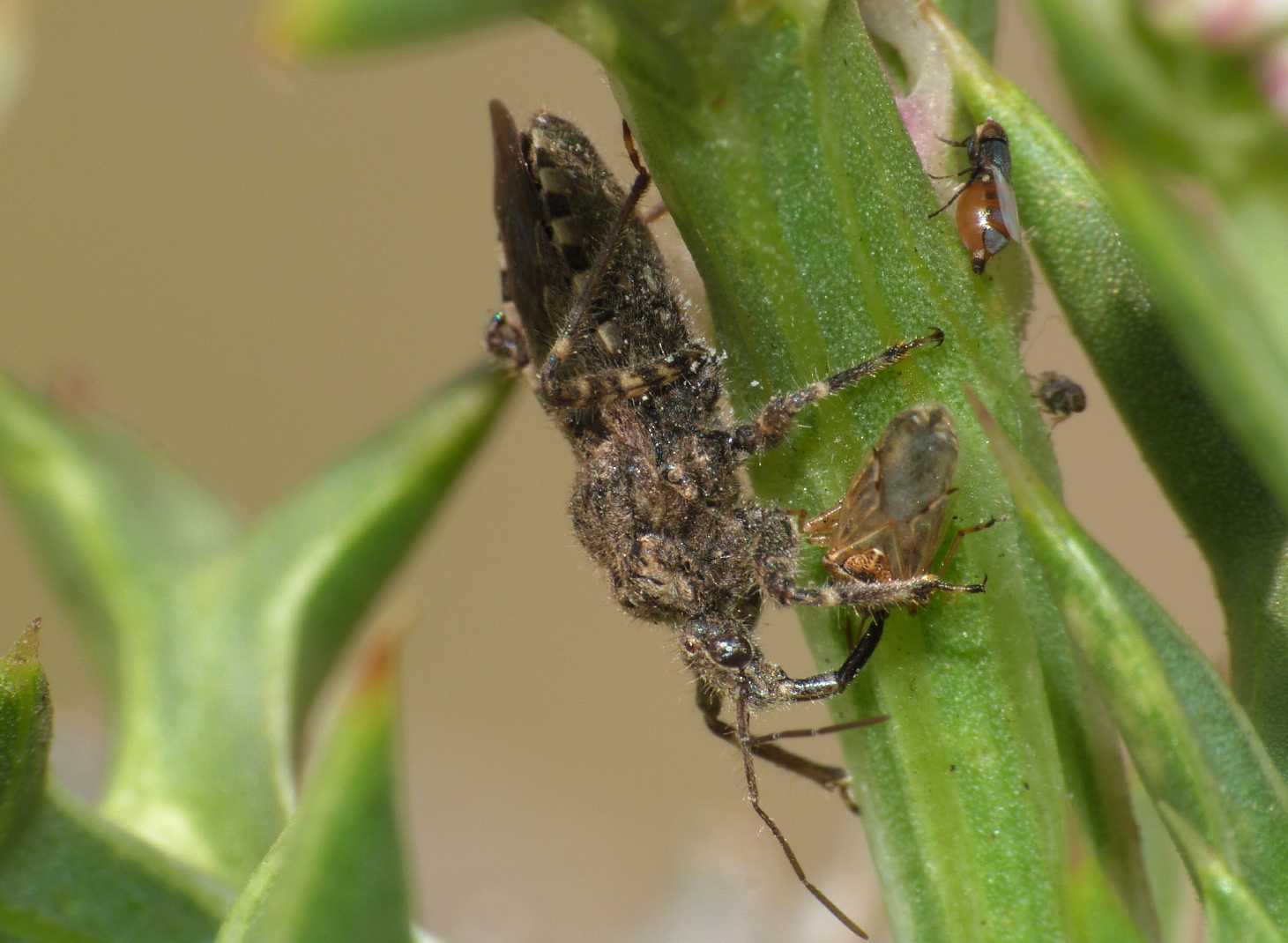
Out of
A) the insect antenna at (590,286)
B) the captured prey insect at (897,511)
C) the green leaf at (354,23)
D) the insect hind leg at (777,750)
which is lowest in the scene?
the insect hind leg at (777,750)

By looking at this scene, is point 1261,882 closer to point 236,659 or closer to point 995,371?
point 995,371

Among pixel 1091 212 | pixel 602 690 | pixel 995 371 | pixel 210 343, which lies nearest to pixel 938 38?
pixel 1091 212

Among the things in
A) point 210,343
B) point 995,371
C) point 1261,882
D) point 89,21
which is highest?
point 89,21

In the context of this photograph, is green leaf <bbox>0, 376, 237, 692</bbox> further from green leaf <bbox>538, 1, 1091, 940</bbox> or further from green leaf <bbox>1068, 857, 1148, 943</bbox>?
green leaf <bbox>1068, 857, 1148, 943</bbox>

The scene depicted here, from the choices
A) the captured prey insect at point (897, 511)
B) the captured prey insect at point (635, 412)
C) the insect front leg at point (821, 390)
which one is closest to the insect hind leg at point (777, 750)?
the captured prey insect at point (635, 412)

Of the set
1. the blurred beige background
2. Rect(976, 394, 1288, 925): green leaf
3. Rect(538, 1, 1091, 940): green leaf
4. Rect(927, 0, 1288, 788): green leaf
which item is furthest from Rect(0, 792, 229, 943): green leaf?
the blurred beige background

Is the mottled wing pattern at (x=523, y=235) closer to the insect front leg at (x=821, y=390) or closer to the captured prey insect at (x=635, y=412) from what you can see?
the captured prey insect at (x=635, y=412)

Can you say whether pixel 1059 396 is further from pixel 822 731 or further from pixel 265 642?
pixel 265 642
